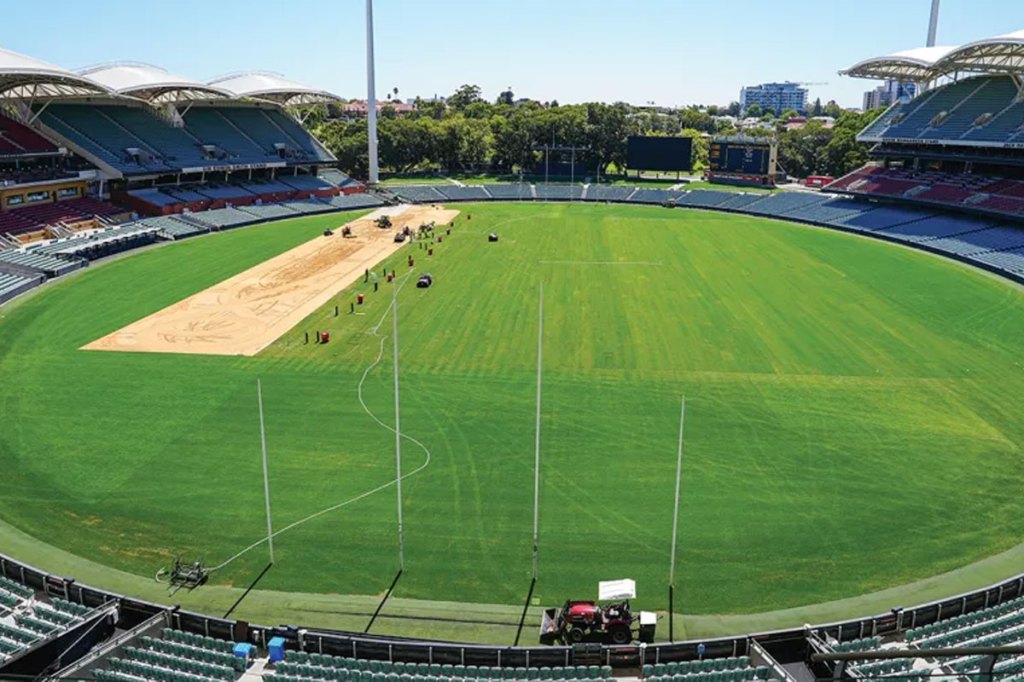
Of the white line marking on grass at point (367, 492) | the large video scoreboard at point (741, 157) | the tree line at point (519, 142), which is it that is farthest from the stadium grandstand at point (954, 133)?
the white line marking on grass at point (367, 492)

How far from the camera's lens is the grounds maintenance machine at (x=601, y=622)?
1995cm

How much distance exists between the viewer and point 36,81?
7594 cm

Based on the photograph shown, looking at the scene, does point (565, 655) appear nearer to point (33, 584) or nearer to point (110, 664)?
point (110, 664)

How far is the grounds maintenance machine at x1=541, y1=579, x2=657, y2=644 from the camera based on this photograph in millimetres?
19953

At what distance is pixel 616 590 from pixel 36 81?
81.7 m

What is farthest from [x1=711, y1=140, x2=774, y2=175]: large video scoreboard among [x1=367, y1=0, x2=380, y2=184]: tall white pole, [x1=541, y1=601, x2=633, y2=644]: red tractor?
[x1=541, y1=601, x2=633, y2=644]: red tractor

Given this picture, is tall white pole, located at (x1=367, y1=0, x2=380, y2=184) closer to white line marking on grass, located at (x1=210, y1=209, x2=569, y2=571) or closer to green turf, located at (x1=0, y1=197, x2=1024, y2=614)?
green turf, located at (x1=0, y1=197, x2=1024, y2=614)

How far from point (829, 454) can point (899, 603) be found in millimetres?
9929

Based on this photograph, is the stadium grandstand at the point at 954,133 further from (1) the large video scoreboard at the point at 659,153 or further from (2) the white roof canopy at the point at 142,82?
(2) the white roof canopy at the point at 142,82

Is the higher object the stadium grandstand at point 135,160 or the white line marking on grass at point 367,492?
the stadium grandstand at point 135,160

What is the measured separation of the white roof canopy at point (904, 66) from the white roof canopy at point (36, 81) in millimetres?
87630

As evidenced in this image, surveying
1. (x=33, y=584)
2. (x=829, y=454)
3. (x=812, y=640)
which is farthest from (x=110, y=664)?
(x=829, y=454)

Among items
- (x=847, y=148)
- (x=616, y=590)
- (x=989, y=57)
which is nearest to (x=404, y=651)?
(x=616, y=590)

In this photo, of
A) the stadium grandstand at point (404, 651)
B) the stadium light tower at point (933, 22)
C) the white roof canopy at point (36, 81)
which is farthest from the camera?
the stadium light tower at point (933, 22)
